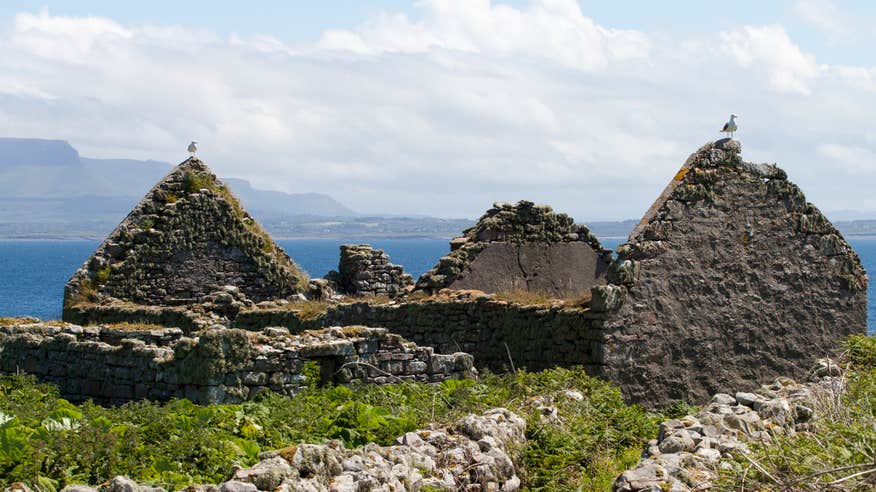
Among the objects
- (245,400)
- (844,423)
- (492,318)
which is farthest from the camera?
(492,318)

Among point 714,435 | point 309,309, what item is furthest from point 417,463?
point 309,309

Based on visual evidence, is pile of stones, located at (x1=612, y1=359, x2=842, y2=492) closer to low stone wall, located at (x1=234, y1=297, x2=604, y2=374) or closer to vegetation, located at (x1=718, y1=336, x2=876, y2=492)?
vegetation, located at (x1=718, y1=336, x2=876, y2=492)

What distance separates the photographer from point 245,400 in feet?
45.3

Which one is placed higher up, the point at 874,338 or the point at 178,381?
the point at 874,338

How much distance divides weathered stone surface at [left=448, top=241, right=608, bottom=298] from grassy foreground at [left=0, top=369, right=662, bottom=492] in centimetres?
748

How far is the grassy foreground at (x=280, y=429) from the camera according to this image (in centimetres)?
848

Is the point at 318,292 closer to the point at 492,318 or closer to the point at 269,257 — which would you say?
the point at 269,257

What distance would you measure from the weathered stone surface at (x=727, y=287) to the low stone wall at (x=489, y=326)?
0.61 m

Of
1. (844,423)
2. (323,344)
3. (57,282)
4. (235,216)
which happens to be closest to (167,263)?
(235,216)

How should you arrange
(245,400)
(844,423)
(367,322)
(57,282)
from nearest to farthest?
(844,423) → (245,400) → (367,322) → (57,282)

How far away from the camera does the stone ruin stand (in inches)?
861

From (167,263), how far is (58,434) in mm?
17134

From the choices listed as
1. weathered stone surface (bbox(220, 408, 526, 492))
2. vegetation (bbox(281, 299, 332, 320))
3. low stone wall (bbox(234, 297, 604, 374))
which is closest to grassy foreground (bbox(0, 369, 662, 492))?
weathered stone surface (bbox(220, 408, 526, 492))

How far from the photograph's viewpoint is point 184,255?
2580 centimetres
